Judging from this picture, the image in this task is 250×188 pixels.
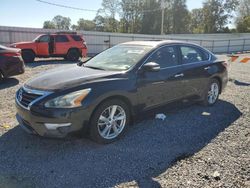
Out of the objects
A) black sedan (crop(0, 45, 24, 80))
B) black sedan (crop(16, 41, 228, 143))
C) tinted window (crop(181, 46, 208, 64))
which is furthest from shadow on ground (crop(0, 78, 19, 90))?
tinted window (crop(181, 46, 208, 64))

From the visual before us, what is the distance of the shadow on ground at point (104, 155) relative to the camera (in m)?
3.16

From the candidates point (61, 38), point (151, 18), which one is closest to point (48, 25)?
point (151, 18)

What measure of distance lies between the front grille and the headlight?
0.27 metres

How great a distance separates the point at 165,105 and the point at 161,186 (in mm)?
2145

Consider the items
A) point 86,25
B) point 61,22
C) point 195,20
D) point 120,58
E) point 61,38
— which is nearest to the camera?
point 120,58

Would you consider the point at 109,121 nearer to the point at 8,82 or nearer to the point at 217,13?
the point at 8,82

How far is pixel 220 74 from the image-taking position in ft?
20.9

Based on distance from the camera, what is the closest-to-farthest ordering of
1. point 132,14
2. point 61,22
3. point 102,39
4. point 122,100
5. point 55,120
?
1. point 55,120
2. point 122,100
3. point 102,39
4. point 132,14
5. point 61,22

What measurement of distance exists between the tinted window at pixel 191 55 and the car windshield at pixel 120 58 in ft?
3.23

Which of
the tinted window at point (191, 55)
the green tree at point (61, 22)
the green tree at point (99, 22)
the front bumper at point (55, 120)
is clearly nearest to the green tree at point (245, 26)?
the green tree at point (99, 22)

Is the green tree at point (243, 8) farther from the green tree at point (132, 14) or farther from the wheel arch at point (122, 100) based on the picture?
the wheel arch at point (122, 100)

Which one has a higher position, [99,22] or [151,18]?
[151,18]

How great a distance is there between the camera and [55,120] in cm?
355

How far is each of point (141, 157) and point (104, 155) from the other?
1.78ft
